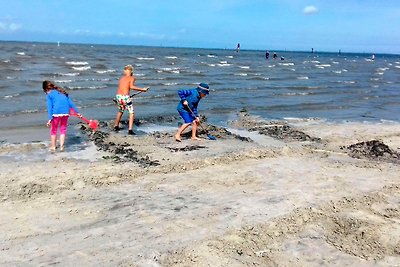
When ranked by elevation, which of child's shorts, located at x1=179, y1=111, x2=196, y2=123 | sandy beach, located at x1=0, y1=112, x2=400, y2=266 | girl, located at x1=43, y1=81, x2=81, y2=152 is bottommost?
sandy beach, located at x1=0, y1=112, x2=400, y2=266

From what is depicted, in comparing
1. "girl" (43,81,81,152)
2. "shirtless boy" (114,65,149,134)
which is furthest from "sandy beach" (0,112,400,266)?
"shirtless boy" (114,65,149,134)

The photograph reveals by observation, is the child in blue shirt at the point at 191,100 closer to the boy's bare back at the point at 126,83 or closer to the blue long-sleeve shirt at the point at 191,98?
the blue long-sleeve shirt at the point at 191,98

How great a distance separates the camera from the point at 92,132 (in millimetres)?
11125

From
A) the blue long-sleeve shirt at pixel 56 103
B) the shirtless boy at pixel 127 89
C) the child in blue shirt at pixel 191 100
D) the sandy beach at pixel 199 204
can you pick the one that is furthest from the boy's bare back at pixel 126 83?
the blue long-sleeve shirt at pixel 56 103

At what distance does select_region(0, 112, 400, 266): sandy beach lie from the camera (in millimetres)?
4871

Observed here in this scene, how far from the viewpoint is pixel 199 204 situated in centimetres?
624

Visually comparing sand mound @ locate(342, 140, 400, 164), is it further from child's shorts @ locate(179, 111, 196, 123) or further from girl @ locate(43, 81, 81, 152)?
girl @ locate(43, 81, 81, 152)

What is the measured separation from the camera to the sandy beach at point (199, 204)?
4871mm

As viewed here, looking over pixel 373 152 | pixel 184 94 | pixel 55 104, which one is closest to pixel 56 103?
pixel 55 104

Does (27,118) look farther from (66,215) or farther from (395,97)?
(395,97)

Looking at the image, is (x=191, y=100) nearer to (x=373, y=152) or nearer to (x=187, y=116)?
(x=187, y=116)

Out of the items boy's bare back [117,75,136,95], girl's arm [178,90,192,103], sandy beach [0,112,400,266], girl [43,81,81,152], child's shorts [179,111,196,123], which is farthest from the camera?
boy's bare back [117,75,136,95]

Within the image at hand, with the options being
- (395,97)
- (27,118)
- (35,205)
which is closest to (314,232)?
(35,205)

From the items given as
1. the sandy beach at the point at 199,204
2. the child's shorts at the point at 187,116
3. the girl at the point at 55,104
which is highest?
the girl at the point at 55,104
